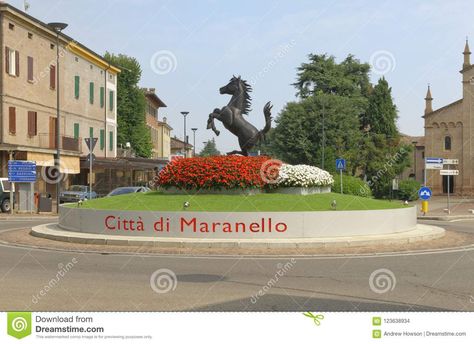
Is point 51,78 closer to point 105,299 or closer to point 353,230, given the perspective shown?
point 353,230

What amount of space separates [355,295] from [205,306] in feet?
8.27

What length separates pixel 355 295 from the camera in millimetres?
10055

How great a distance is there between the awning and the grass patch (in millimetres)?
20571

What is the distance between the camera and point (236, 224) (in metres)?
17.8

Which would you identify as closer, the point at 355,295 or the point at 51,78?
the point at 355,295

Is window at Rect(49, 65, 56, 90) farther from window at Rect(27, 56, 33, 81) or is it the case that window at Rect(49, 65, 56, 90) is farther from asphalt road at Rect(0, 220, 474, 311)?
asphalt road at Rect(0, 220, 474, 311)

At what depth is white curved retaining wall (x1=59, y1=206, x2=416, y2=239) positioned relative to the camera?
699 inches

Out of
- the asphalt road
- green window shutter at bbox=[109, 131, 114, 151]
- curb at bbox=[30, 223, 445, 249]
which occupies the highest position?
green window shutter at bbox=[109, 131, 114, 151]

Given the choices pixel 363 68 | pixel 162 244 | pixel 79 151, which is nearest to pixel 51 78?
pixel 79 151

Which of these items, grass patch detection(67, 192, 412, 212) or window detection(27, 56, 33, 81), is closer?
grass patch detection(67, 192, 412, 212)

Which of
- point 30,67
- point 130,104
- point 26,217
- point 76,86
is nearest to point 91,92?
point 76,86
